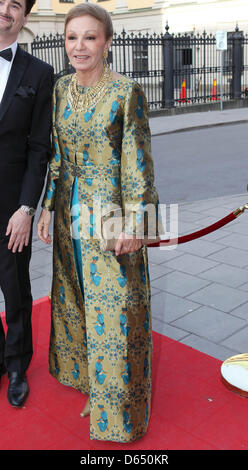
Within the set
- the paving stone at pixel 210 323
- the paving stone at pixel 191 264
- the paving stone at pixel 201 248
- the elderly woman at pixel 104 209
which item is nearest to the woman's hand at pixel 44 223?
the elderly woman at pixel 104 209

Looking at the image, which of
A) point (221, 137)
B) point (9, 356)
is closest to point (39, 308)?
point (9, 356)

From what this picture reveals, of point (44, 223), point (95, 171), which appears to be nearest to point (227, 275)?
point (44, 223)

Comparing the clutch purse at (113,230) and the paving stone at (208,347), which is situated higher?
the clutch purse at (113,230)

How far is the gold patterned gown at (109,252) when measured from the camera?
7.57 feet

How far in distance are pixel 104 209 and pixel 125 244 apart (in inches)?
7.7

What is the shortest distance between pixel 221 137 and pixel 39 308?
9554 mm

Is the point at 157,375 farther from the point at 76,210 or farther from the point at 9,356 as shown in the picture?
the point at 76,210

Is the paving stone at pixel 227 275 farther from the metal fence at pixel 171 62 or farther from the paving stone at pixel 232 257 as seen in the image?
the metal fence at pixel 171 62

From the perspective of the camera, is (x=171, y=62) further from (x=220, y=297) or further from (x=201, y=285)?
(x=220, y=297)

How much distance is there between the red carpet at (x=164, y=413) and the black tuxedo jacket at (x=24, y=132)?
1020 mm

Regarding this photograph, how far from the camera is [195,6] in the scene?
85.6 ft

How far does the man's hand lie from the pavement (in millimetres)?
1385

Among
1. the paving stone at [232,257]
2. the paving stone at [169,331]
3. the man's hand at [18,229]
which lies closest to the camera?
the man's hand at [18,229]

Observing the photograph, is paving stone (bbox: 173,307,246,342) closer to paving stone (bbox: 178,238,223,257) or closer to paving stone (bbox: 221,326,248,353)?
paving stone (bbox: 221,326,248,353)
